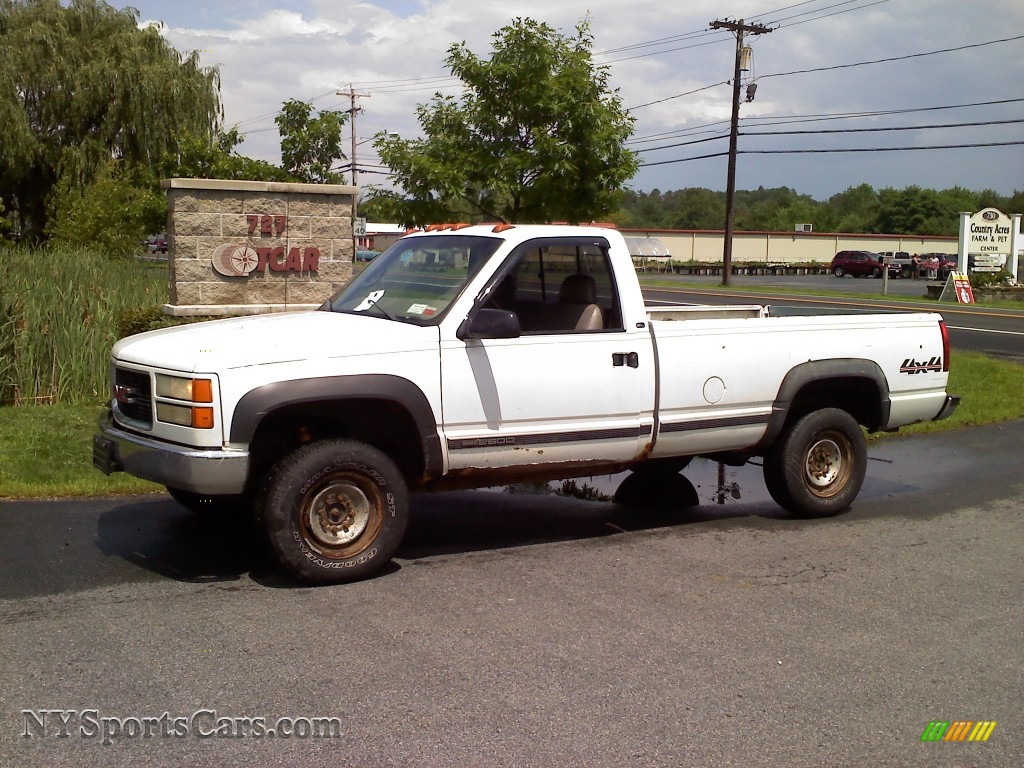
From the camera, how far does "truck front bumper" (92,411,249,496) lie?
556 cm

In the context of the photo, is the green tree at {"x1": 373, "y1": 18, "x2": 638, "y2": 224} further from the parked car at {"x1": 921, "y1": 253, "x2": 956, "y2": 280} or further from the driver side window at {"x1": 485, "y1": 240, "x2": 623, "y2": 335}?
the parked car at {"x1": 921, "y1": 253, "x2": 956, "y2": 280}

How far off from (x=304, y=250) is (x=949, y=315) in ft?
67.3

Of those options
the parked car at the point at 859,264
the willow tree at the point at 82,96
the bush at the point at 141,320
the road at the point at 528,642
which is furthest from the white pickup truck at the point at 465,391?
the parked car at the point at 859,264

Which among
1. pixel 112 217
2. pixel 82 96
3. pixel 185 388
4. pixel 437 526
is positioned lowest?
pixel 437 526

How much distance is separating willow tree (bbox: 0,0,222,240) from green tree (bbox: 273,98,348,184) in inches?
185

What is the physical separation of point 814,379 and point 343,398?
340 centimetres

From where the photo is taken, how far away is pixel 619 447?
6.74m

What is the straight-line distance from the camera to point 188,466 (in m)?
5.56

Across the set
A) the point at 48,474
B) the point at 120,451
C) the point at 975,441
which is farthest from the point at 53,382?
the point at 975,441

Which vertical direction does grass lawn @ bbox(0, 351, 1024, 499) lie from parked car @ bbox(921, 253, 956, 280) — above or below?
below

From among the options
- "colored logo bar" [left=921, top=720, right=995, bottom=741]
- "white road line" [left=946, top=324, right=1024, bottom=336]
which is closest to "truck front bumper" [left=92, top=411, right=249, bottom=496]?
"colored logo bar" [left=921, top=720, right=995, bottom=741]

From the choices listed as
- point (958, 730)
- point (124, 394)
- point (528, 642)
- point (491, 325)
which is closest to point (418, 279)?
point (491, 325)

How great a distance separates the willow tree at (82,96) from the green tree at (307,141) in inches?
185

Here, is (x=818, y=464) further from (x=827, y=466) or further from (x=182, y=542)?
(x=182, y=542)
